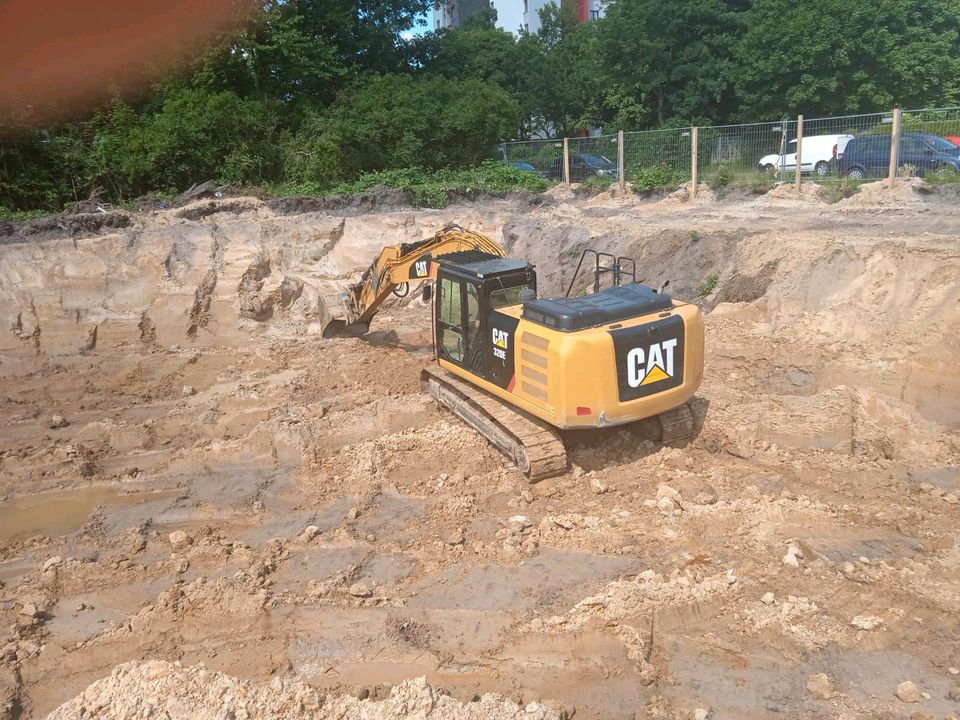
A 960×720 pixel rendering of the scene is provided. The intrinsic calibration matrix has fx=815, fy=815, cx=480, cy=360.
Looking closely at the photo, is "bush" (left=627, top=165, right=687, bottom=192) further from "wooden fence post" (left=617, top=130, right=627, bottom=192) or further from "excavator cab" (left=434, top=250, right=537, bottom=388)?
"excavator cab" (left=434, top=250, right=537, bottom=388)

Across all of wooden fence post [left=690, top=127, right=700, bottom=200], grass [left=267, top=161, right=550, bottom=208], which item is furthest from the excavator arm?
wooden fence post [left=690, top=127, right=700, bottom=200]

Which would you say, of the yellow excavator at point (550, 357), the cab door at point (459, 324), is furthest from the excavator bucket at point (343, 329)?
the cab door at point (459, 324)

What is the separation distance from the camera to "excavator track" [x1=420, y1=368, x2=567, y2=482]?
7551 mm

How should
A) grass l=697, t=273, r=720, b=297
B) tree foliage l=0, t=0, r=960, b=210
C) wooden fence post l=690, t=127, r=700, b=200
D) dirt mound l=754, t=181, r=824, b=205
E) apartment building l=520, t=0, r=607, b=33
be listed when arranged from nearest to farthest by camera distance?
grass l=697, t=273, r=720, b=297, dirt mound l=754, t=181, r=824, b=205, wooden fence post l=690, t=127, r=700, b=200, tree foliage l=0, t=0, r=960, b=210, apartment building l=520, t=0, r=607, b=33

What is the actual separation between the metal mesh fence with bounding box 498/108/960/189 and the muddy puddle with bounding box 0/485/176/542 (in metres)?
13.7

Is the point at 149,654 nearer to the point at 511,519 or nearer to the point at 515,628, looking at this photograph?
the point at 515,628

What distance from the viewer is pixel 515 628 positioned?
5.57 metres

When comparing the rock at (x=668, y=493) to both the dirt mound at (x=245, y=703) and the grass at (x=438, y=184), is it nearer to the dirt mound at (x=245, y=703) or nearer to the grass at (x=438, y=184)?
the dirt mound at (x=245, y=703)

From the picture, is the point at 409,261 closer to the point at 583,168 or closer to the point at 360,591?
the point at 360,591

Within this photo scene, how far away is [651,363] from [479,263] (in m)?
2.28

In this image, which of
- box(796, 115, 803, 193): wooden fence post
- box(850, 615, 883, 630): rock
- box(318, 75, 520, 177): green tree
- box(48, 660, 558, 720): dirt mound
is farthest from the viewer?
box(318, 75, 520, 177): green tree

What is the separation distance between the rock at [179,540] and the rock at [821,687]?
4.94 metres

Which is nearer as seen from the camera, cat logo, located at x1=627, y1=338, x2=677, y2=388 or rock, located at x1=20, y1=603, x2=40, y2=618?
rock, located at x1=20, y1=603, x2=40, y2=618

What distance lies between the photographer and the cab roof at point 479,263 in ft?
26.9
